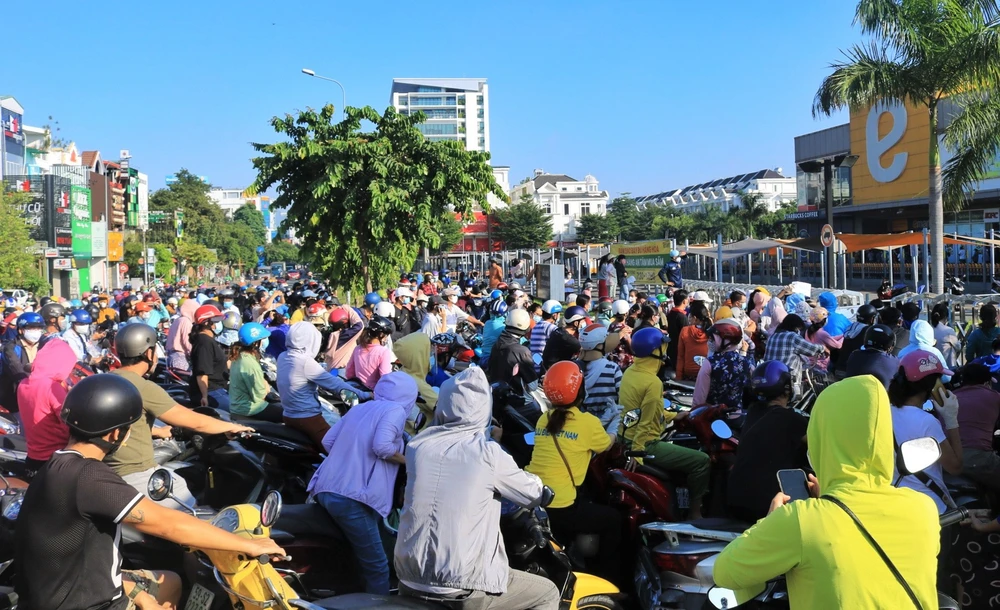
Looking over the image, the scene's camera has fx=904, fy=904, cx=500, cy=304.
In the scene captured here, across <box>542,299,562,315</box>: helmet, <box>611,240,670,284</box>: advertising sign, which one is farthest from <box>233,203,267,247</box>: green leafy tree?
<box>542,299,562,315</box>: helmet

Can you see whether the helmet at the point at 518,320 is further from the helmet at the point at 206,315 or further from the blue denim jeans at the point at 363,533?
the blue denim jeans at the point at 363,533

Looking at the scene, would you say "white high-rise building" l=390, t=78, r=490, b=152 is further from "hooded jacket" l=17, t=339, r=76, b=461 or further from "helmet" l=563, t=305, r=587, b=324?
"hooded jacket" l=17, t=339, r=76, b=461

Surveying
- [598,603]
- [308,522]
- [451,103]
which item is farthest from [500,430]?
[451,103]

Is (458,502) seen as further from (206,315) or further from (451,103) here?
(451,103)

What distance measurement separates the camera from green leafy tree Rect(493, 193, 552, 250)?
7462 cm

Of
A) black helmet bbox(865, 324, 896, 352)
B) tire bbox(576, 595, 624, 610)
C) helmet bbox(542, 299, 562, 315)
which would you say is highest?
helmet bbox(542, 299, 562, 315)

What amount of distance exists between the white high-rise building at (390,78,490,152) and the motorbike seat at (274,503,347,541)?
151772 mm

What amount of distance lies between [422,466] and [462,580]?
0.50 metres

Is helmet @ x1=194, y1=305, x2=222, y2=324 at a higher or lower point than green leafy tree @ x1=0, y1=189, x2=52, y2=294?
lower

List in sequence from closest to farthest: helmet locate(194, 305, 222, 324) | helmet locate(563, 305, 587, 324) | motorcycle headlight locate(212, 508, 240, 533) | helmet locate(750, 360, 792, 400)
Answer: motorcycle headlight locate(212, 508, 240, 533), helmet locate(750, 360, 792, 400), helmet locate(194, 305, 222, 324), helmet locate(563, 305, 587, 324)

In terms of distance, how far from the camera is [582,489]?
19.2 ft

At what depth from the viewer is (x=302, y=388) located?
7055mm

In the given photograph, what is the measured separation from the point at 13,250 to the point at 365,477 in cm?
4148

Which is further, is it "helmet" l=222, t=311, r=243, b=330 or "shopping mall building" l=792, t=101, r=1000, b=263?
"shopping mall building" l=792, t=101, r=1000, b=263
